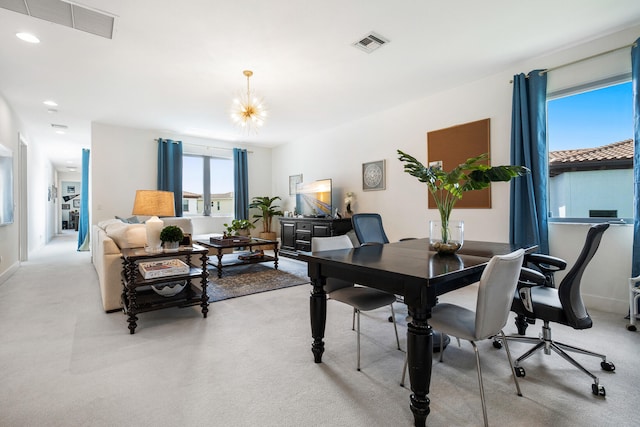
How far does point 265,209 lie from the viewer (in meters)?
7.38

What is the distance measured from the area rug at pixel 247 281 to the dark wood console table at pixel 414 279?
1913mm

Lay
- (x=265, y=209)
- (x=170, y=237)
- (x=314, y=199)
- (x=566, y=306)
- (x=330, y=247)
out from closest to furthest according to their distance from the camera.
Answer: (x=566, y=306)
(x=330, y=247)
(x=170, y=237)
(x=314, y=199)
(x=265, y=209)

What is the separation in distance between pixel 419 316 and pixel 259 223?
6.86m

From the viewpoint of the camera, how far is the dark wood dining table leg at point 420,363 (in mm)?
1412

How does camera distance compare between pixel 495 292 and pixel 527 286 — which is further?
pixel 527 286

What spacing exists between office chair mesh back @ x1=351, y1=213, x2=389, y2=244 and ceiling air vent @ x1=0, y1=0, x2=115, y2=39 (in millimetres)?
3037

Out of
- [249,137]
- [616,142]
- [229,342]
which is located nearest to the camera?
[229,342]

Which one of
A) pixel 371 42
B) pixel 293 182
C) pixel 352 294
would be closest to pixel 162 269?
pixel 352 294

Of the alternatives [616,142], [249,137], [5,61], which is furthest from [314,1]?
[249,137]

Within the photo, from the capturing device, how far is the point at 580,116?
3314 millimetres

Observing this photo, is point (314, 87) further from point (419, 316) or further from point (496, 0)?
point (419, 316)

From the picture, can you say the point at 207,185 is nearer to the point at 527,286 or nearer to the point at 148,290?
the point at 148,290

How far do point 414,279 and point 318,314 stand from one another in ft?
2.76

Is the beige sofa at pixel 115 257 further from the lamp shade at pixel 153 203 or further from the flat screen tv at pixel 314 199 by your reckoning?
the flat screen tv at pixel 314 199
